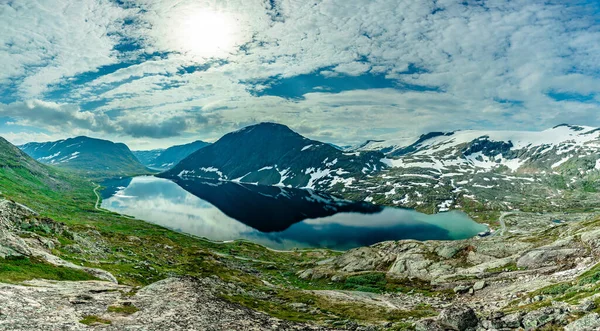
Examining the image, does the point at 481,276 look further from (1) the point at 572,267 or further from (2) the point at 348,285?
(2) the point at 348,285

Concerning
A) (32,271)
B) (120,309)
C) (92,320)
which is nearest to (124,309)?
(120,309)

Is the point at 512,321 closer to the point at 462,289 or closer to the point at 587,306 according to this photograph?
Result: the point at 587,306

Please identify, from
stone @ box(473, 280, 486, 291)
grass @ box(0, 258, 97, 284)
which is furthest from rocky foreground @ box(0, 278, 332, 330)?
stone @ box(473, 280, 486, 291)

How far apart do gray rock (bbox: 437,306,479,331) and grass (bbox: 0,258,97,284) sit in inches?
1709

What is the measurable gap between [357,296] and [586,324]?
47.5m

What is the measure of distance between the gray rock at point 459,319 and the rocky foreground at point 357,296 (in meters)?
0.09

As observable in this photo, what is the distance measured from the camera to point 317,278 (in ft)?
322

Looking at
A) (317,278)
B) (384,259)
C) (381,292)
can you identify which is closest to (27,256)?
(381,292)

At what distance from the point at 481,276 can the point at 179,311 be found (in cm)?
6108

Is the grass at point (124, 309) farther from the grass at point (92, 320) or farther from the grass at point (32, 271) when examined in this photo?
the grass at point (32, 271)

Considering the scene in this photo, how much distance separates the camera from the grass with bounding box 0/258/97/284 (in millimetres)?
33525

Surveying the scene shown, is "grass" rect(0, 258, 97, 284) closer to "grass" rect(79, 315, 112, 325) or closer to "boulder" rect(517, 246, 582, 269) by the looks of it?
"grass" rect(79, 315, 112, 325)

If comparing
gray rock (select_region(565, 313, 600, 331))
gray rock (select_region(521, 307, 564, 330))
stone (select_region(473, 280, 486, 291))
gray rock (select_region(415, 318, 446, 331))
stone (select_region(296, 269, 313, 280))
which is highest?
gray rock (select_region(565, 313, 600, 331))

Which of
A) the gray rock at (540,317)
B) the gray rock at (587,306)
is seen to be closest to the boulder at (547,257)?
the gray rock at (540,317)
